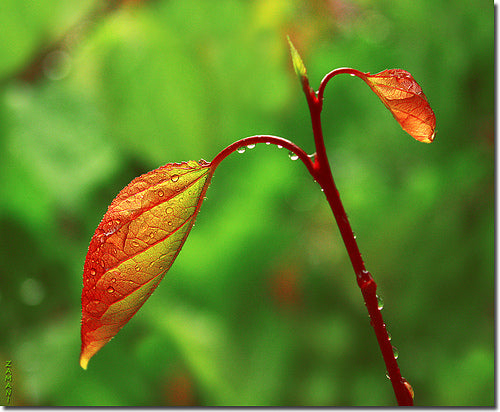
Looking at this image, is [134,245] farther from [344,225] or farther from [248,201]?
[248,201]

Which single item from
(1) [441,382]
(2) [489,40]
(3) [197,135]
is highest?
(2) [489,40]

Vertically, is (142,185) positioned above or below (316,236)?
above

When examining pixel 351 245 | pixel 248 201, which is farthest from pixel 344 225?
pixel 248 201

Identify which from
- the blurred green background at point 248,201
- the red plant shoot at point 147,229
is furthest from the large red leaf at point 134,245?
the blurred green background at point 248,201

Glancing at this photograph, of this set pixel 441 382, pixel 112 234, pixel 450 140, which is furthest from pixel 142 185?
pixel 450 140

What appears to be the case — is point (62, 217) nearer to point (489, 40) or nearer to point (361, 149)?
point (361, 149)

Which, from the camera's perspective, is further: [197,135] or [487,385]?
[197,135]
